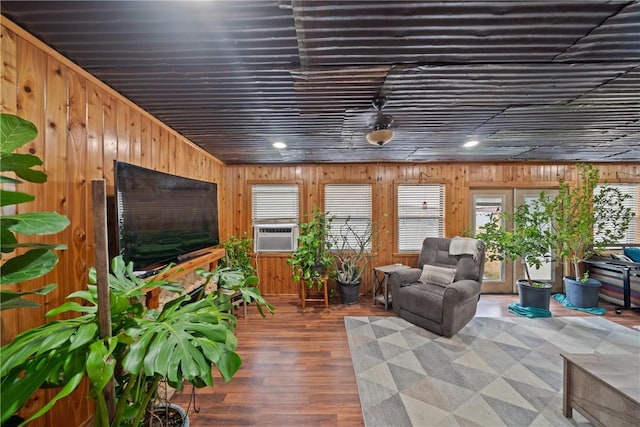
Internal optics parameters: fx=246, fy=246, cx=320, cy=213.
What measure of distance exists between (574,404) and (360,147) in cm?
302

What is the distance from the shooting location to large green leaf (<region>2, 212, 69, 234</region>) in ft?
2.46

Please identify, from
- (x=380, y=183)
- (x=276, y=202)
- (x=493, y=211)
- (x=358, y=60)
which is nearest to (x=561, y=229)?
(x=493, y=211)

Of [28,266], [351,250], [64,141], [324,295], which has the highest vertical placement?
[64,141]

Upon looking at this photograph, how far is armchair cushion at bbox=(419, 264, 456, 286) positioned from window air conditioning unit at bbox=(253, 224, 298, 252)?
213cm

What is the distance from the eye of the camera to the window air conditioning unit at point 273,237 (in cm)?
433

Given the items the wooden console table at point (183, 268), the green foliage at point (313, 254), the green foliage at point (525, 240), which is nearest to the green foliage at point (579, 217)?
the green foliage at point (525, 240)

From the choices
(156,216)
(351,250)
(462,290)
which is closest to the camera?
(156,216)

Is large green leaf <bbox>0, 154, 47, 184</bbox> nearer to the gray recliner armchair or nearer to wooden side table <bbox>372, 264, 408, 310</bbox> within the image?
the gray recliner armchair

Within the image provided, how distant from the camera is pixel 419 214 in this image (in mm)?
4402

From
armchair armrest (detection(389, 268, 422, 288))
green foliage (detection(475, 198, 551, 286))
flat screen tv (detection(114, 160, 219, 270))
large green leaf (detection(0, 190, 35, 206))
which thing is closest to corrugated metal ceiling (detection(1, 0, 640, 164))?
flat screen tv (detection(114, 160, 219, 270))

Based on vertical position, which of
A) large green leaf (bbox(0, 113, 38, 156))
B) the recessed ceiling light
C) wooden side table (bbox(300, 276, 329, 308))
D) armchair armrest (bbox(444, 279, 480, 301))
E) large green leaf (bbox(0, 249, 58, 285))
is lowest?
wooden side table (bbox(300, 276, 329, 308))

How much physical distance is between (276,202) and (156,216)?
2.42 metres

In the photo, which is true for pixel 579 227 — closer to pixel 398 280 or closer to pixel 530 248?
pixel 530 248

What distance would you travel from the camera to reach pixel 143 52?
137 centimetres
